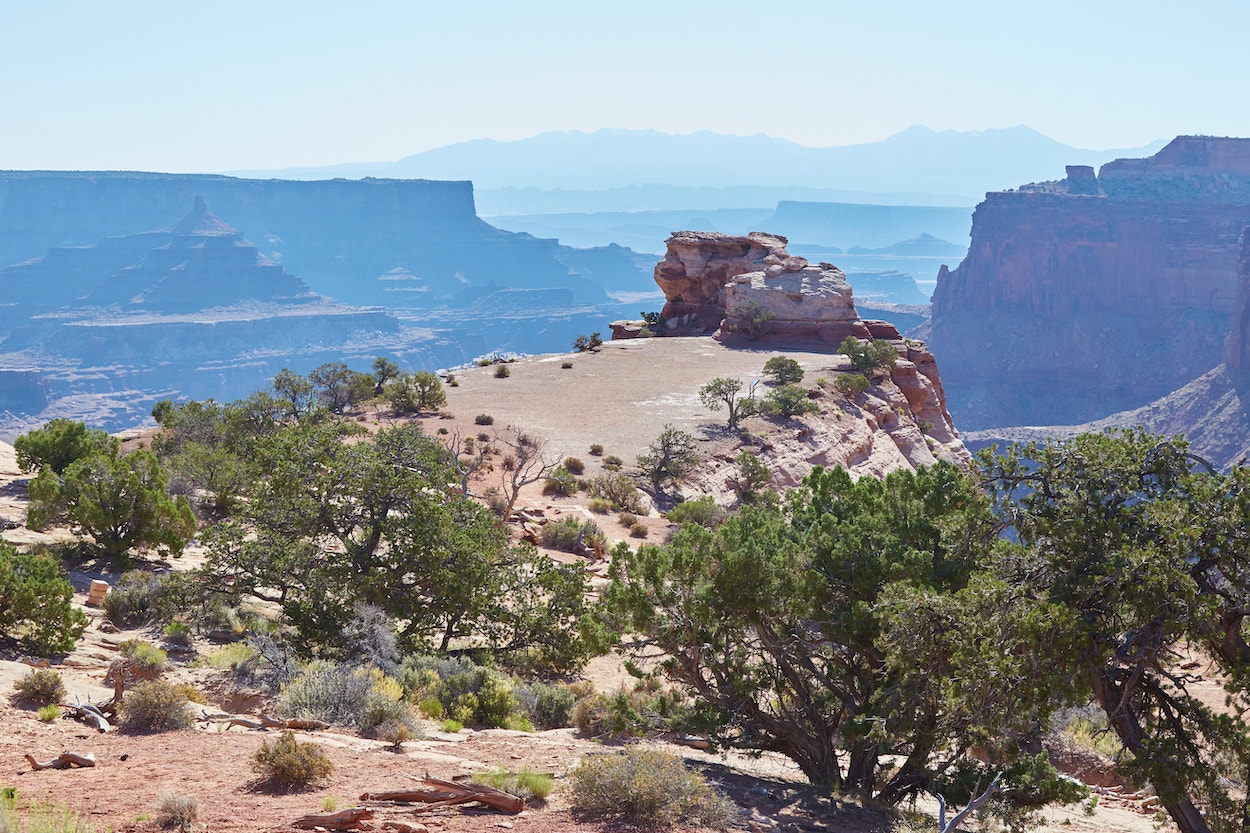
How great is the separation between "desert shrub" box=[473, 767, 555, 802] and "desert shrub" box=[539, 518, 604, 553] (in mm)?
15435

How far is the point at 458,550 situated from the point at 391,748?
4.24 m

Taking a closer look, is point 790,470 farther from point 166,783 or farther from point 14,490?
point 166,783

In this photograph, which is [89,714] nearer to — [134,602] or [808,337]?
[134,602]

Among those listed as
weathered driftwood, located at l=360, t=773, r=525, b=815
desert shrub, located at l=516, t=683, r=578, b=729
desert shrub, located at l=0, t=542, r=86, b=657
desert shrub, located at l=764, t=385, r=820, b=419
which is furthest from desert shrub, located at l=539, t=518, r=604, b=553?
desert shrub, located at l=764, t=385, r=820, b=419

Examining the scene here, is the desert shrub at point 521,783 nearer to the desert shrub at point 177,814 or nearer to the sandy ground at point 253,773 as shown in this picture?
the sandy ground at point 253,773

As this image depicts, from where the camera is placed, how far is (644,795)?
8570 mm

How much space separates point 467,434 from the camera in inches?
1407

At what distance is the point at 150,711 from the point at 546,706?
16.0 feet

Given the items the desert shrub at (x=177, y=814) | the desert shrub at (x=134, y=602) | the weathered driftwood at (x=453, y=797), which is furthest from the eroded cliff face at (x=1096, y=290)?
the desert shrub at (x=177, y=814)

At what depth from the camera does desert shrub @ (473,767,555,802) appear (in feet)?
29.3

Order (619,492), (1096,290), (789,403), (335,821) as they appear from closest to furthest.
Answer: (335,821), (619,492), (789,403), (1096,290)

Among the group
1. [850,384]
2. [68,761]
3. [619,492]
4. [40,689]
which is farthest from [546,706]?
[850,384]

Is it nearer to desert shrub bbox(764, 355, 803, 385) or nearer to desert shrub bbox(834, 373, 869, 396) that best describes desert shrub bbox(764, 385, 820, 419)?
desert shrub bbox(764, 355, 803, 385)

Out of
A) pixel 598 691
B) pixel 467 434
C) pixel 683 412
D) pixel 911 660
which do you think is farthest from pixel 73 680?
pixel 683 412
